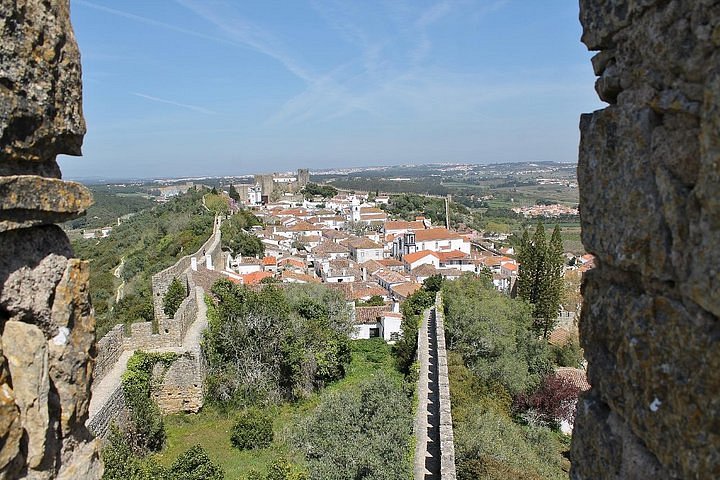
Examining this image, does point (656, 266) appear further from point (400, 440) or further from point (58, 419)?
point (400, 440)

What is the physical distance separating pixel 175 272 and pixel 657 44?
18.7m

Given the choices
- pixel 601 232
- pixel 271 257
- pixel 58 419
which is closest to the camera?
pixel 601 232

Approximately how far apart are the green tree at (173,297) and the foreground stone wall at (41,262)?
14.0 metres

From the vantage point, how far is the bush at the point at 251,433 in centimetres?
1210

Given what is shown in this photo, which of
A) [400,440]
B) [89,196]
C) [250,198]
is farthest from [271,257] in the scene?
[250,198]

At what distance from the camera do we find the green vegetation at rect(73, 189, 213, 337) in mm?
23328

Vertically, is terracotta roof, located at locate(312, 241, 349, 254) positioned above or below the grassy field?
below

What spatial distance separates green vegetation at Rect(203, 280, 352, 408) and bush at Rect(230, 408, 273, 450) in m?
1.67

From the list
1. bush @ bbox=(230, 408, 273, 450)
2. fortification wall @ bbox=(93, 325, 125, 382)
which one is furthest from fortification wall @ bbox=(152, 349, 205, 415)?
bush @ bbox=(230, 408, 273, 450)

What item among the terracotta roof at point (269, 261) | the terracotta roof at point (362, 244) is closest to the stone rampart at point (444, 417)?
the terracotta roof at point (269, 261)

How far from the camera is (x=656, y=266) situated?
1.78m

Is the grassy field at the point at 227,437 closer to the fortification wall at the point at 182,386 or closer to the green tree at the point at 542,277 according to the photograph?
the fortification wall at the point at 182,386

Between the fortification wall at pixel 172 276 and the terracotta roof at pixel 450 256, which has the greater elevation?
the fortification wall at pixel 172 276

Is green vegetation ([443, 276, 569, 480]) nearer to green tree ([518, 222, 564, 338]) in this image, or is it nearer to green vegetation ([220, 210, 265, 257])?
green tree ([518, 222, 564, 338])
